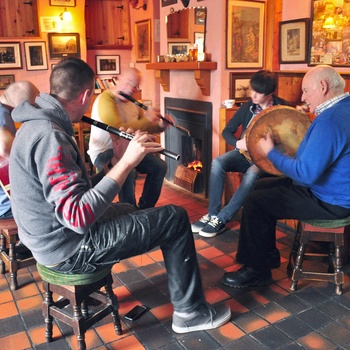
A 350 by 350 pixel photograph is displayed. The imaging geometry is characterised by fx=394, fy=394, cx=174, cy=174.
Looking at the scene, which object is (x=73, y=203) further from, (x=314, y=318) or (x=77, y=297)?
(x=314, y=318)

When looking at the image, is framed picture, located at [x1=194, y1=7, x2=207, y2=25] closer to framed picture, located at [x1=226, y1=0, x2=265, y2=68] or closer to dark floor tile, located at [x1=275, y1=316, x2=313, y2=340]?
framed picture, located at [x1=226, y1=0, x2=265, y2=68]

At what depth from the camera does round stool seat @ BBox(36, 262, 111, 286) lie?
1.63m

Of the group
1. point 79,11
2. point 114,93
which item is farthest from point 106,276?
point 79,11

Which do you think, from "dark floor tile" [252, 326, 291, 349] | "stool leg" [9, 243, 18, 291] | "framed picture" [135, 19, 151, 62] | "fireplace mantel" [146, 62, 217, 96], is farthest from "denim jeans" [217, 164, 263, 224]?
"framed picture" [135, 19, 151, 62]

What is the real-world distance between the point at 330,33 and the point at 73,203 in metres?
2.62

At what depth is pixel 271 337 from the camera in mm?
1892

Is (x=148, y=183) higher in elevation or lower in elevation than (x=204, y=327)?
higher

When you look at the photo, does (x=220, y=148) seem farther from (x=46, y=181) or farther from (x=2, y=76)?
(x=2, y=76)

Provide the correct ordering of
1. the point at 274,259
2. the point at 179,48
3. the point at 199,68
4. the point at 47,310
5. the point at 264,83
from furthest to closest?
the point at 179,48 → the point at 199,68 → the point at 264,83 → the point at 274,259 → the point at 47,310

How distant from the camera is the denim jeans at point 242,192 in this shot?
302 cm

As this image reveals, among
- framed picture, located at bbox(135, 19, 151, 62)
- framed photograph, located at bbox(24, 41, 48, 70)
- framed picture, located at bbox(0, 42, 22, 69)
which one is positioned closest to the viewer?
framed picture, located at bbox(0, 42, 22, 69)

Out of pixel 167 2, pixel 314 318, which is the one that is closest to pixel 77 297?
pixel 314 318

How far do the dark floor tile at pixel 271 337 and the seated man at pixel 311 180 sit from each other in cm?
41

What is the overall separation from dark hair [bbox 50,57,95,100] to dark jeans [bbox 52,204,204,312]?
55 centimetres
